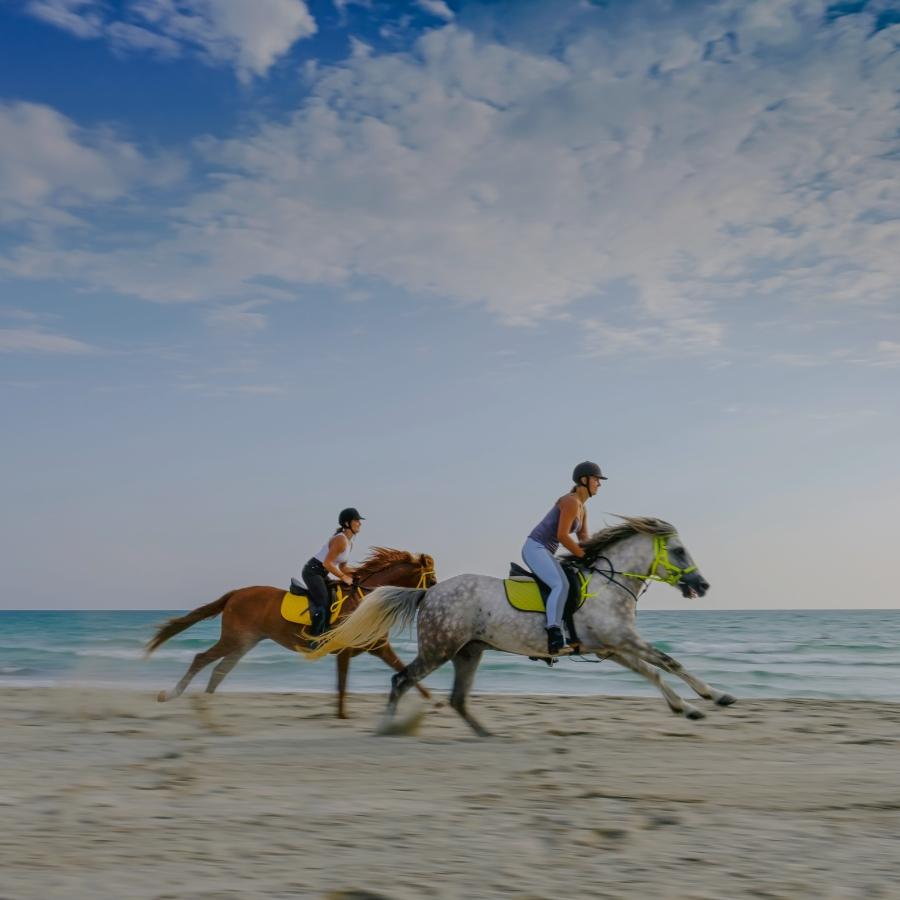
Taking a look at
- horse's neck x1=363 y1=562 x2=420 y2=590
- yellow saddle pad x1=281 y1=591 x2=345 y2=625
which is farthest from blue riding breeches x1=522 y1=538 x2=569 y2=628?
yellow saddle pad x1=281 y1=591 x2=345 y2=625

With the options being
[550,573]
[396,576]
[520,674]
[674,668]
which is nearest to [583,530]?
[550,573]

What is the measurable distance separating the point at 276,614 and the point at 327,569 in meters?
0.85

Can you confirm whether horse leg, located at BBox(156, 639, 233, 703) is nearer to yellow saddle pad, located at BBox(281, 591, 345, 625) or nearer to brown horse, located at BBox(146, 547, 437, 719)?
brown horse, located at BBox(146, 547, 437, 719)

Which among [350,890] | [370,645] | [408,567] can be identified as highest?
[408,567]

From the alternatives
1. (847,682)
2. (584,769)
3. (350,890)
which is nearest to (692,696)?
(847,682)

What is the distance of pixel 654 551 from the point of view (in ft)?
27.6

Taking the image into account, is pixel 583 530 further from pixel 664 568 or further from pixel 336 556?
pixel 336 556

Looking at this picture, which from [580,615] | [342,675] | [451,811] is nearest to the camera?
[451,811]

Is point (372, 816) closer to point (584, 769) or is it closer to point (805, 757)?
point (584, 769)

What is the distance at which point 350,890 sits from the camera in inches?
145

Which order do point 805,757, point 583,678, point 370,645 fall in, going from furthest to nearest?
point 583,678 → point 370,645 → point 805,757

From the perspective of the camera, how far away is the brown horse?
9966 mm

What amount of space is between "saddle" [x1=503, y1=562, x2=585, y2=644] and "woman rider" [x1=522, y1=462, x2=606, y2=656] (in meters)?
0.08

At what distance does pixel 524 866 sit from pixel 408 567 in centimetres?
606
